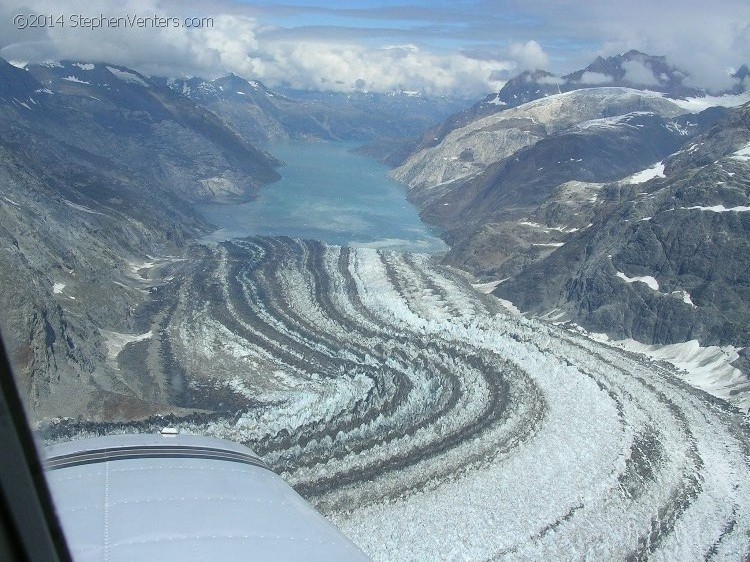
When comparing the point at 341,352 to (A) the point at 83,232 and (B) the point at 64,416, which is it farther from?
(A) the point at 83,232

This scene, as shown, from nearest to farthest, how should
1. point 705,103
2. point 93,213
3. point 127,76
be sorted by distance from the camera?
point 93,213, point 127,76, point 705,103

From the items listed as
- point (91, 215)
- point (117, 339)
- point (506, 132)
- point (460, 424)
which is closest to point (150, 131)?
point (506, 132)

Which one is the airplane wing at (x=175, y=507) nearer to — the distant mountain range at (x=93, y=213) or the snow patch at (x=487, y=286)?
Answer: the distant mountain range at (x=93, y=213)

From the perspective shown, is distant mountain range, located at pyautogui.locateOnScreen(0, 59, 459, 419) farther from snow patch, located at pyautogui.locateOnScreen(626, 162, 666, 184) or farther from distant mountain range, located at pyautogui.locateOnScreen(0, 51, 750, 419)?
snow patch, located at pyautogui.locateOnScreen(626, 162, 666, 184)

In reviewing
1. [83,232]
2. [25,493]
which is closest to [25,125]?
[83,232]

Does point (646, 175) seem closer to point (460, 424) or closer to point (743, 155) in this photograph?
point (743, 155)

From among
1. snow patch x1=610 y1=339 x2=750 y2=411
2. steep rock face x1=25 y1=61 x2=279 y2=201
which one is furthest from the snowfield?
steep rock face x1=25 y1=61 x2=279 y2=201
